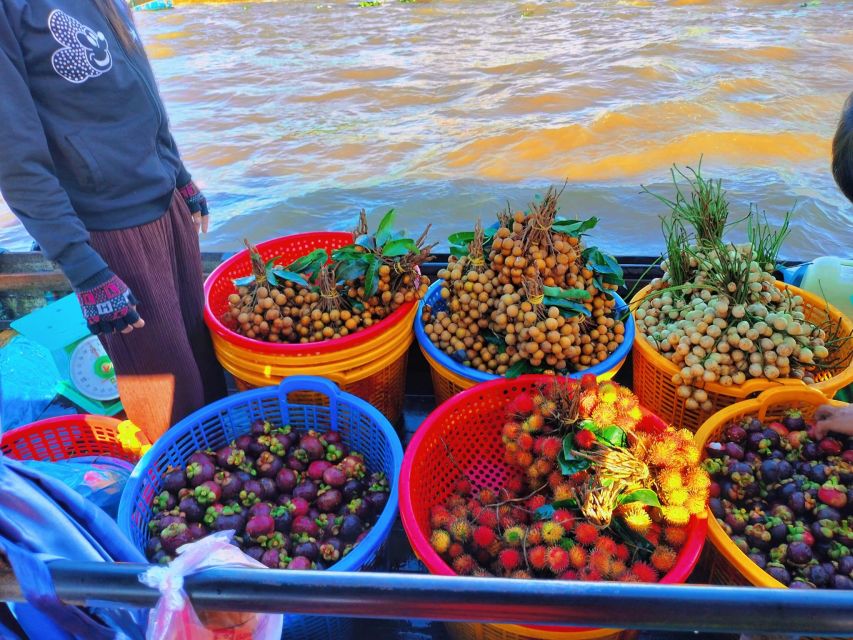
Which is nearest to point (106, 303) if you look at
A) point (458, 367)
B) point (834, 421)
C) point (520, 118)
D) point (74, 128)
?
point (74, 128)

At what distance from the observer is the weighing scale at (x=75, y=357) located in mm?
2430

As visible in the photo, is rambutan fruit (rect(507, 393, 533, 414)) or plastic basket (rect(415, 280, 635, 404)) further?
plastic basket (rect(415, 280, 635, 404))

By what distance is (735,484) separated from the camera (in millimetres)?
1638

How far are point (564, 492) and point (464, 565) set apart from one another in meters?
0.30

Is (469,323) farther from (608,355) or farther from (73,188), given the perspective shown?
(73,188)

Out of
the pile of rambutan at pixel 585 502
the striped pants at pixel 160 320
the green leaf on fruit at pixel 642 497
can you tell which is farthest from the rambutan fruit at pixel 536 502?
the striped pants at pixel 160 320

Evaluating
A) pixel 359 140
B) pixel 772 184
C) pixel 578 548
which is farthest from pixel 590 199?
pixel 578 548

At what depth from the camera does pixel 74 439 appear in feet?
6.65

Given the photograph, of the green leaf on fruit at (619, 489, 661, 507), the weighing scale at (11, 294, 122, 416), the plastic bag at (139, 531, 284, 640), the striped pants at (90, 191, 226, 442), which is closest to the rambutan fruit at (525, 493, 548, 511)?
the green leaf on fruit at (619, 489, 661, 507)

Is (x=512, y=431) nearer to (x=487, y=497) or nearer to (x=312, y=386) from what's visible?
(x=487, y=497)

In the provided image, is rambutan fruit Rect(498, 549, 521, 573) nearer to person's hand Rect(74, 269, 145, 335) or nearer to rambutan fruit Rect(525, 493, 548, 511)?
rambutan fruit Rect(525, 493, 548, 511)

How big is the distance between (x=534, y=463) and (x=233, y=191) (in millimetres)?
4722

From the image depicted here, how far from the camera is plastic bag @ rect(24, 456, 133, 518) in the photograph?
1763 mm

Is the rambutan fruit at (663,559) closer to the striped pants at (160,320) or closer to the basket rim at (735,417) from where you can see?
the basket rim at (735,417)
